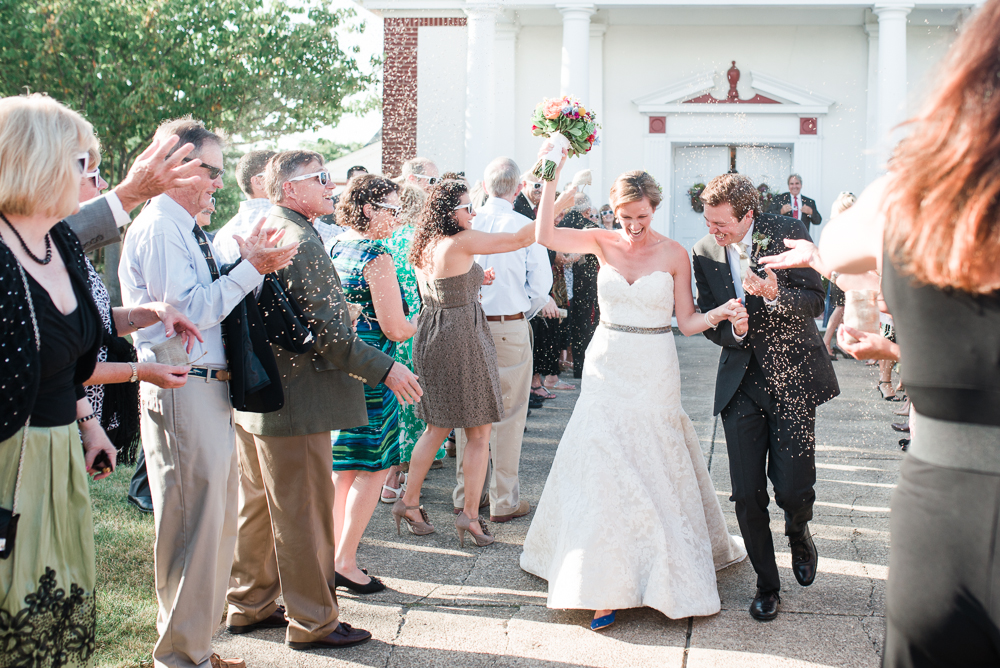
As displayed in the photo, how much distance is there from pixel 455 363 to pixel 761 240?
1944mm

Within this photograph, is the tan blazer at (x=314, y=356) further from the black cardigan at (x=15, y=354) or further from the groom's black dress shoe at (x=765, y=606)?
the groom's black dress shoe at (x=765, y=606)

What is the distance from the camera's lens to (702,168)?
16.8 m

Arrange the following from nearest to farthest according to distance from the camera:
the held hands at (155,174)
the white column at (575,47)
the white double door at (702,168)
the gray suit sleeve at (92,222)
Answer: the held hands at (155,174) → the gray suit sleeve at (92,222) → the white column at (575,47) → the white double door at (702,168)

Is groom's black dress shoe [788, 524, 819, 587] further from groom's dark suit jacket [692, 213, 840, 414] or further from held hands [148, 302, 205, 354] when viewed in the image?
held hands [148, 302, 205, 354]

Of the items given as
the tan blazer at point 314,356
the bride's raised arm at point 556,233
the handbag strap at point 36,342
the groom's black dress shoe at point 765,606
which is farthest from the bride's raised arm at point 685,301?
the handbag strap at point 36,342

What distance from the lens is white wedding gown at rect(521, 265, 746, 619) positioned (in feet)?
12.8

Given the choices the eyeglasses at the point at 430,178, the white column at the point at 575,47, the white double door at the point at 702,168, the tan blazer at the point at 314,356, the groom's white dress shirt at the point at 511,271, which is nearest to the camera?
the tan blazer at the point at 314,356

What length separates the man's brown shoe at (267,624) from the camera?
387 centimetres

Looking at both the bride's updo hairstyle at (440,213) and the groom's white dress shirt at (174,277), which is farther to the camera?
the bride's updo hairstyle at (440,213)

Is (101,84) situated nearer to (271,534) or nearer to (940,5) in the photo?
(271,534)

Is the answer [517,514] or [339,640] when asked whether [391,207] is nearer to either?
[339,640]

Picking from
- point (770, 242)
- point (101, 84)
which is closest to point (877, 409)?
point (770, 242)

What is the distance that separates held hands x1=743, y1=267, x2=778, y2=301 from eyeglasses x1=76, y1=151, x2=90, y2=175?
2.55 meters

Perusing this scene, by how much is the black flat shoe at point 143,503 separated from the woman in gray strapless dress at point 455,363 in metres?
1.87
